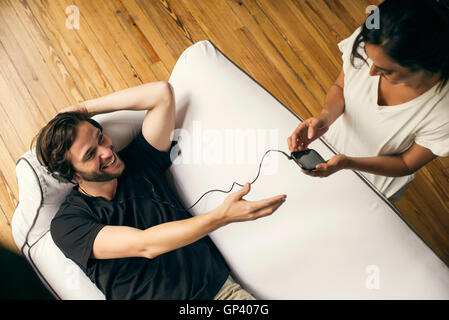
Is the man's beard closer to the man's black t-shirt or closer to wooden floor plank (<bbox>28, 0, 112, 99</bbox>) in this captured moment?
the man's black t-shirt

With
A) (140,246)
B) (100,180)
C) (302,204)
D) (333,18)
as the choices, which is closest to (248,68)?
(333,18)

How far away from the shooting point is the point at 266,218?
1.15 meters

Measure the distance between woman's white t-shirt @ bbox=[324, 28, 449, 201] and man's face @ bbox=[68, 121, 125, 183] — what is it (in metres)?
0.91

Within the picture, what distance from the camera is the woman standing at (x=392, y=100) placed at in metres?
0.76

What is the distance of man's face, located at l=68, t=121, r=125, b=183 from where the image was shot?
3.61 feet

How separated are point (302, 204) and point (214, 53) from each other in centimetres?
75

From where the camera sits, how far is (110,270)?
3.59ft

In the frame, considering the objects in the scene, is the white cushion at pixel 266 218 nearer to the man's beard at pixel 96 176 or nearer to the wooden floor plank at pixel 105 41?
the man's beard at pixel 96 176

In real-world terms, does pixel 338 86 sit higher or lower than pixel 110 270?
higher

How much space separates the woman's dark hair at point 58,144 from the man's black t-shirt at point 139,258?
13 centimetres

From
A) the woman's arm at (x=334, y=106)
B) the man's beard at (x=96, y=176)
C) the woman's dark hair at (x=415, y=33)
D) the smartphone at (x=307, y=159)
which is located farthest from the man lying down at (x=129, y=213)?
the woman's dark hair at (x=415, y=33)

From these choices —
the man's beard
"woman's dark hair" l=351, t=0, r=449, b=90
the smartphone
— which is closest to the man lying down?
the man's beard

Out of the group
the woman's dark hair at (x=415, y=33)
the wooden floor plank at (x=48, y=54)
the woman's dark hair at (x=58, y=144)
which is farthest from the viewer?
the wooden floor plank at (x=48, y=54)
